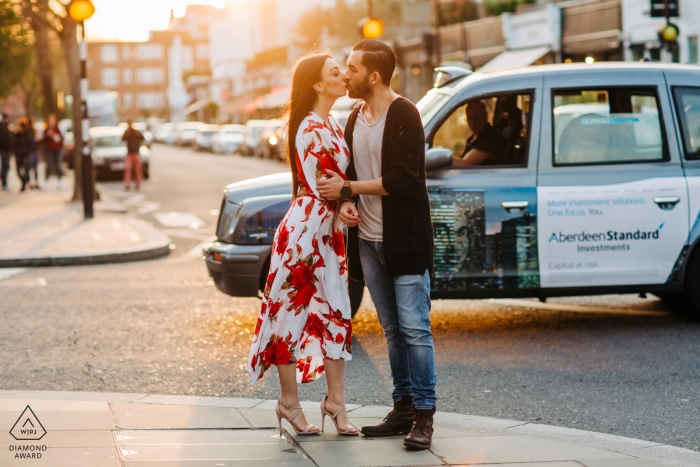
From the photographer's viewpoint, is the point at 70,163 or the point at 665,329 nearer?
the point at 665,329

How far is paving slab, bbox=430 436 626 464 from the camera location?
15.2 ft

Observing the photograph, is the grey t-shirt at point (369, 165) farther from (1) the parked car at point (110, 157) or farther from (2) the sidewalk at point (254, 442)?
(1) the parked car at point (110, 157)

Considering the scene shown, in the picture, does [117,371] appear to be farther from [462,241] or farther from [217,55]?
[217,55]

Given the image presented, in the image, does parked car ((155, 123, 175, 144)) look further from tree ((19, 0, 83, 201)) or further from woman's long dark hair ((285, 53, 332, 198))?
woman's long dark hair ((285, 53, 332, 198))

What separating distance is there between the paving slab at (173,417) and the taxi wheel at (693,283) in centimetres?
387

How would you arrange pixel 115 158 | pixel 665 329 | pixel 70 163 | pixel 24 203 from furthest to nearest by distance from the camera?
pixel 70 163
pixel 115 158
pixel 24 203
pixel 665 329

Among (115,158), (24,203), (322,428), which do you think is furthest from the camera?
(115,158)

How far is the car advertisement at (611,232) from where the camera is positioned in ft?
24.7

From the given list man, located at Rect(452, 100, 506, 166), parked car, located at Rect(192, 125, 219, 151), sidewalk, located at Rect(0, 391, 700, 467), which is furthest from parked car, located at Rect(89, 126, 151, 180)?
parked car, located at Rect(192, 125, 219, 151)

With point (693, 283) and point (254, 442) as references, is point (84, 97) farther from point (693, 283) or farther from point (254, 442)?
point (254, 442)

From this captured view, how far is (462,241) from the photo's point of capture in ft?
24.3

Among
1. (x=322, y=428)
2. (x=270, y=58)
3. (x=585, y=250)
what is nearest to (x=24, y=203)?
(x=585, y=250)

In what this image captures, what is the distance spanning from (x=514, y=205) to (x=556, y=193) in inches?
12.9

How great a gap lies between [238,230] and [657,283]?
3.05 m
